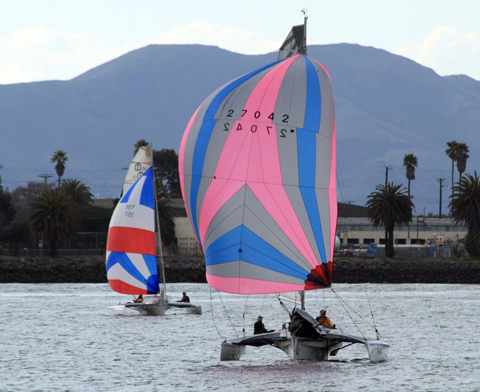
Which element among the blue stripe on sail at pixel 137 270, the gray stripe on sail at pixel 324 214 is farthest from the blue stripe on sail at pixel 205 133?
the blue stripe on sail at pixel 137 270

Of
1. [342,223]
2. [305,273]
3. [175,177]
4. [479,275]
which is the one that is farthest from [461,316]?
[175,177]

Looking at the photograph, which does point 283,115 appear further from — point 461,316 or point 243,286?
point 461,316

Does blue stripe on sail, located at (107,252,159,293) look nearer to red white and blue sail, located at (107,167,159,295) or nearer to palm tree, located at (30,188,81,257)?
red white and blue sail, located at (107,167,159,295)

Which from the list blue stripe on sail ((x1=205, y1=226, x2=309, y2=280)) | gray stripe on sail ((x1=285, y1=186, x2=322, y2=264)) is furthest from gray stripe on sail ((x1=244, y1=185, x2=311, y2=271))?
gray stripe on sail ((x1=285, y1=186, x2=322, y2=264))

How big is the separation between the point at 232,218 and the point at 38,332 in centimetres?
2234

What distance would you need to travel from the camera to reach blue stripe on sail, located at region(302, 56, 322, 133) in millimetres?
26359

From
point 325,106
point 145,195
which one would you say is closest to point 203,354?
point 325,106

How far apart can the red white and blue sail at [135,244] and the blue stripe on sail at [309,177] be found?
23.5m

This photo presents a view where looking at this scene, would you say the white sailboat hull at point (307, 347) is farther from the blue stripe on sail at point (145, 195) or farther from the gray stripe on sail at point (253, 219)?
the blue stripe on sail at point (145, 195)

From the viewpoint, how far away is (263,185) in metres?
26.0

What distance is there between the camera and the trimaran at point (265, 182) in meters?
25.7

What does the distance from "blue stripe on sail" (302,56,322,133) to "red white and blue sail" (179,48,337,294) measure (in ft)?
0.11

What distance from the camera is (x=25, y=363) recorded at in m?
32.8

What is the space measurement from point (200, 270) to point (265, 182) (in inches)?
2947
